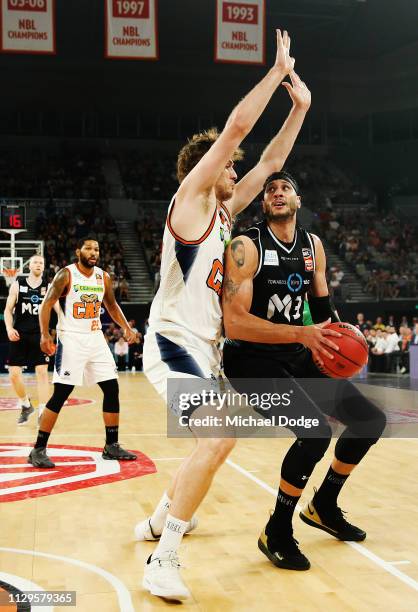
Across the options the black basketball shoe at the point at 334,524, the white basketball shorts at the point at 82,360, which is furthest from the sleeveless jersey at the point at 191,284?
the white basketball shorts at the point at 82,360

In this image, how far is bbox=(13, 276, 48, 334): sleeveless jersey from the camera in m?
8.91

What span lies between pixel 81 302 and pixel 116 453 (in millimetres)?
1506

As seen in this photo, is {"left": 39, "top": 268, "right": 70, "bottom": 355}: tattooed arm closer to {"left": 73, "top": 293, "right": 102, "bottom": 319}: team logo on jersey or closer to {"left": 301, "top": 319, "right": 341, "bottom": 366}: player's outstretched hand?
{"left": 73, "top": 293, "right": 102, "bottom": 319}: team logo on jersey

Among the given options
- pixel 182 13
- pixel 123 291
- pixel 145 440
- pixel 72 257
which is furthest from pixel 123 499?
pixel 182 13

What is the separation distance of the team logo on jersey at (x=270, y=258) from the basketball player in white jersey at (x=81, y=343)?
2751 millimetres

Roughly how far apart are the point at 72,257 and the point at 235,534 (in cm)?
Result: 2095

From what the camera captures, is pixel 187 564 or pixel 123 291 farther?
pixel 123 291

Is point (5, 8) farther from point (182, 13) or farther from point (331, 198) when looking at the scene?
point (331, 198)

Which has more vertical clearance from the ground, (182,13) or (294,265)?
(182,13)

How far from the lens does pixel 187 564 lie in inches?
145

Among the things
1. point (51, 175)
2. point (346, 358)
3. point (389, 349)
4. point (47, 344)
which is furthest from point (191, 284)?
point (51, 175)

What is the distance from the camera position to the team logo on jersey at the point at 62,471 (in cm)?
532

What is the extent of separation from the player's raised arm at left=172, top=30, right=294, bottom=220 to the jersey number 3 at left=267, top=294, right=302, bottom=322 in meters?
0.79

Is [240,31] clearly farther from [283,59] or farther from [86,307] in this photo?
[283,59]
